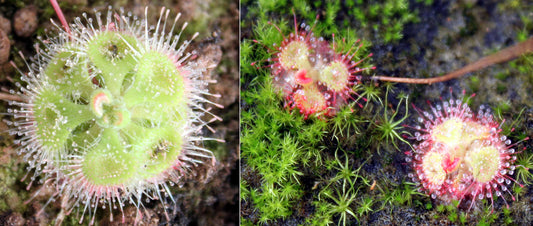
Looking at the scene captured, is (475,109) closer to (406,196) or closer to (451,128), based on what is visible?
(451,128)

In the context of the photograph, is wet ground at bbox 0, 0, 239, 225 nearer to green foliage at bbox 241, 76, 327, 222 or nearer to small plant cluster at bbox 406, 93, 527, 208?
green foliage at bbox 241, 76, 327, 222

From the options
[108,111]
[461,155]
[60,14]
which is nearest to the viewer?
[108,111]

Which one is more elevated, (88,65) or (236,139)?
(88,65)

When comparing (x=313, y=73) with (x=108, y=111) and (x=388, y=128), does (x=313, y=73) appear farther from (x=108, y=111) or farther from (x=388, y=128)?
(x=108, y=111)

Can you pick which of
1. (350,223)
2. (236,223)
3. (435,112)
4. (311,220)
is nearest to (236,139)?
(236,223)

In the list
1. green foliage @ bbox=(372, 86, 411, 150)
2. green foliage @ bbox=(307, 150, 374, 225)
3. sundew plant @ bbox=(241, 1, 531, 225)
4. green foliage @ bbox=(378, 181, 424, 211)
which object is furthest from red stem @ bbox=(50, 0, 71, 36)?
green foliage @ bbox=(378, 181, 424, 211)

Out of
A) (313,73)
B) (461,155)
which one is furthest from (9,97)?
(461,155)
